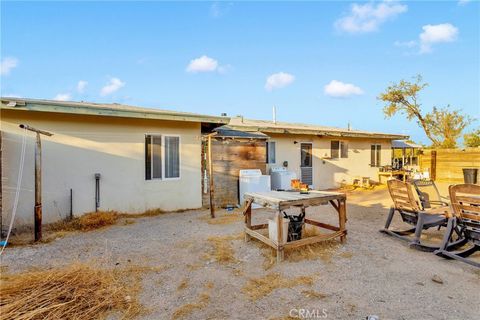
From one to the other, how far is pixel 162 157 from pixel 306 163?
6619mm

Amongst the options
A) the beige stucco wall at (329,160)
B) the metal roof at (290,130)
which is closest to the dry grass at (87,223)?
the metal roof at (290,130)

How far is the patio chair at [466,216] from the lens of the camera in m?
3.30

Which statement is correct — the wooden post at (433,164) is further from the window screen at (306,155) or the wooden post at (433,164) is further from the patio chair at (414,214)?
the patio chair at (414,214)

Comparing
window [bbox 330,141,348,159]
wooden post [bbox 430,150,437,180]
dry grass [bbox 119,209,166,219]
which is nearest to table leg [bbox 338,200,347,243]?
dry grass [bbox 119,209,166,219]

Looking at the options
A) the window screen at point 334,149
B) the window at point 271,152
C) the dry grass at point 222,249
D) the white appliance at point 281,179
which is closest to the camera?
the dry grass at point 222,249

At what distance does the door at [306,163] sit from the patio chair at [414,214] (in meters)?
6.21

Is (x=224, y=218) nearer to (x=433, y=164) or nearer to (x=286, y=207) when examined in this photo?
(x=286, y=207)

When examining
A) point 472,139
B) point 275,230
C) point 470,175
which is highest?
point 472,139

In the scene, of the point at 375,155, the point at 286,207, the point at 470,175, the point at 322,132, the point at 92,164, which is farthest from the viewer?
the point at 375,155

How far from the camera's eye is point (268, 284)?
9.60 feet

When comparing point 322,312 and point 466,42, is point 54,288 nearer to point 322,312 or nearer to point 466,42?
point 322,312

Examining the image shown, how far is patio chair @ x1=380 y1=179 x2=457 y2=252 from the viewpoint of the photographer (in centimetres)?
398

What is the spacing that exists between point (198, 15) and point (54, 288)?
9.49 metres

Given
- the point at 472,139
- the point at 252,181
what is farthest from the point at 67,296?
the point at 472,139
